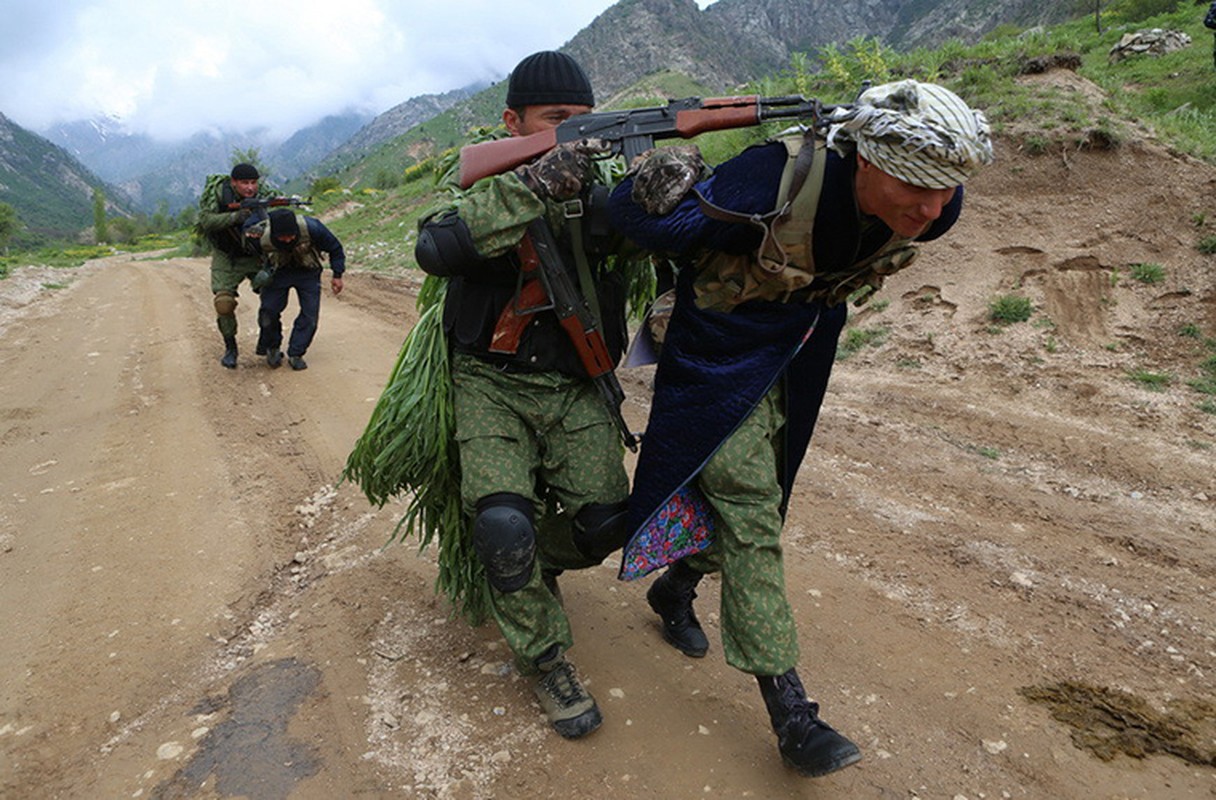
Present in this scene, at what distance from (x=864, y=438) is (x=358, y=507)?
3021 millimetres

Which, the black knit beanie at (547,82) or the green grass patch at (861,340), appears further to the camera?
the green grass patch at (861,340)

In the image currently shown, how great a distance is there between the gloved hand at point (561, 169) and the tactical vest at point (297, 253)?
4982mm

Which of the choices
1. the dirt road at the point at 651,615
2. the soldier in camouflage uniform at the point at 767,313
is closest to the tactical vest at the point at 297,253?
the dirt road at the point at 651,615

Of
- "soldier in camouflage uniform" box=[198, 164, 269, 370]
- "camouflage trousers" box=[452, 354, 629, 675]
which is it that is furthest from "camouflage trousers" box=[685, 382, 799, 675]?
"soldier in camouflage uniform" box=[198, 164, 269, 370]

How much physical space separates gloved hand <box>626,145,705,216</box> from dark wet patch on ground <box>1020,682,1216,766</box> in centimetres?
193

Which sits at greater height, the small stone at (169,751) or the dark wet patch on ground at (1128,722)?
the dark wet patch on ground at (1128,722)

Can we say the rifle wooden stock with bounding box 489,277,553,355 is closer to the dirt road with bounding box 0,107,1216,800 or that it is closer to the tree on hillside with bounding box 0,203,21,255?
the dirt road with bounding box 0,107,1216,800

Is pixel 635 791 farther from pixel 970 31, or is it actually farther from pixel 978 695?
pixel 970 31

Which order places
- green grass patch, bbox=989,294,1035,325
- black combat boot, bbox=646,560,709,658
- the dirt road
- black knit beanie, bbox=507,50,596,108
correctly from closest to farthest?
1. the dirt road
2. black knit beanie, bbox=507,50,596,108
3. black combat boot, bbox=646,560,709,658
4. green grass patch, bbox=989,294,1035,325

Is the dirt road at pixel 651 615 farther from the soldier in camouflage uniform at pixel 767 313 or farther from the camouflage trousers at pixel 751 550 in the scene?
the soldier in camouflage uniform at pixel 767 313

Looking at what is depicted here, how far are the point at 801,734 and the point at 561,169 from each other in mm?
1633

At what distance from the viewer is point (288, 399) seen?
19.0 feet

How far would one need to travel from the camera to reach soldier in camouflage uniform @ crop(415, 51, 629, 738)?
2076 millimetres

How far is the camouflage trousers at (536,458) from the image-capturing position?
2.25 meters
